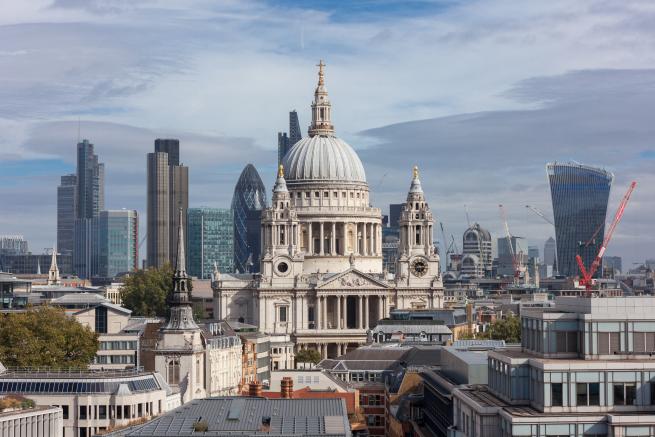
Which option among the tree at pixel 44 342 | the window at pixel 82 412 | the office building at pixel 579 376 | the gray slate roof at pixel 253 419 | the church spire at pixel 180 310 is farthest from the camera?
the tree at pixel 44 342

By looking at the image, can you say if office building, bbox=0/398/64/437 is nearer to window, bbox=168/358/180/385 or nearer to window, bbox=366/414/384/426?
window, bbox=366/414/384/426

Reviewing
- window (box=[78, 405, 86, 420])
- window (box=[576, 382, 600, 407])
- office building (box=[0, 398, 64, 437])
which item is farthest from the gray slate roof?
window (box=[78, 405, 86, 420])

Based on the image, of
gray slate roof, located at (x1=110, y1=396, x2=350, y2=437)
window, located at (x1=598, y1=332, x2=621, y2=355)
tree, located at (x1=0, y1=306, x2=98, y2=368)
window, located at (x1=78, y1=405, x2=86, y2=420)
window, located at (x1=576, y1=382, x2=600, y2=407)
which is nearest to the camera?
window, located at (x1=576, y1=382, x2=600, y2=407)

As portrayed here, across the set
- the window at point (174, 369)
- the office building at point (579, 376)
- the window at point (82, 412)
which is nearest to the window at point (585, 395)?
the office building at point (579, 376)

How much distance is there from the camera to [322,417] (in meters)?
89.5

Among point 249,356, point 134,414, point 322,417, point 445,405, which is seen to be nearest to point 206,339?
point 249,356

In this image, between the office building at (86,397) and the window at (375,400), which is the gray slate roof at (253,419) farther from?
the window at (375,400)

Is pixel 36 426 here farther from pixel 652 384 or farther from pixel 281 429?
pixel 652 384

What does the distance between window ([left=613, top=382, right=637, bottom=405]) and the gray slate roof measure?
40.5 ft

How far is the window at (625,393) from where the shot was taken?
8206cm

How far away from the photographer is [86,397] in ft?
400

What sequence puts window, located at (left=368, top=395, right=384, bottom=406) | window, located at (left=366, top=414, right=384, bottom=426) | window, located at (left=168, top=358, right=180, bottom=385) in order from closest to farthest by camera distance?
1. window, located at (left=366, top=414, right=384, bottom=426)
2. window, located at (left=368, top=395, right=384, bottom=406)
3. window, located at (left=168, top=358, right=180, bottom=385)

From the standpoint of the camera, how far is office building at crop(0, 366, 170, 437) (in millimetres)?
121125

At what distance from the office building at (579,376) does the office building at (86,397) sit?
3856 centimetres
